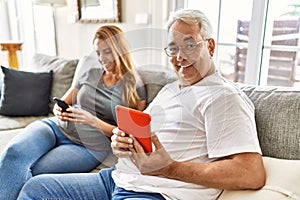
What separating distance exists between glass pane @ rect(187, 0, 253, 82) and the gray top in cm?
94

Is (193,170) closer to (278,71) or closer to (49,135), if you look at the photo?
(49,135)

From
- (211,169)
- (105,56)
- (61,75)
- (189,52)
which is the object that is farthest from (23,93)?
(211,169)

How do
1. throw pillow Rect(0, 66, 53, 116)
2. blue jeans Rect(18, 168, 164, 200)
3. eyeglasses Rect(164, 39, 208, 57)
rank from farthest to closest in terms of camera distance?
throw pillow Rect(0, 66, 53, 116)
blue jeans Rect(18, 168, 164, 200)
eyeglasses Rect(164, 39, 208, 57)

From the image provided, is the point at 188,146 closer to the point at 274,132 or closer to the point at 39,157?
the point at 274,132

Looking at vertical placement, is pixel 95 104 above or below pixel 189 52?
below

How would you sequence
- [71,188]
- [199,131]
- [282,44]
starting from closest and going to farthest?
[199,131] < [71,188] < [282,44]

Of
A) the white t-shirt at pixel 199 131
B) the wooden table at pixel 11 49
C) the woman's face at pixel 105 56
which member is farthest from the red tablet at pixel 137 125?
the wooden table at pixel 11 49

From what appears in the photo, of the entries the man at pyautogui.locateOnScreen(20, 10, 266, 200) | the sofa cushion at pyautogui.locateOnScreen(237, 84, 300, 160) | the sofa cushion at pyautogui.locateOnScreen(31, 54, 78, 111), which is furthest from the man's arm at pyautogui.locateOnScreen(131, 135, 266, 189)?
the sofa cushion at pyautogui.locateOnScreen(31, 54, 78, 111)

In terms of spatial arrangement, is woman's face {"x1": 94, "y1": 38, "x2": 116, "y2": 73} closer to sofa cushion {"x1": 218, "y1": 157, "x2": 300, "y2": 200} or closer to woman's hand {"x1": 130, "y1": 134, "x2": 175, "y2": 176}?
woman's hand {"x1": 130, "y1": 134, "x2": 175, "y2": 176}

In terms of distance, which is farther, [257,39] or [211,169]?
[257,39]

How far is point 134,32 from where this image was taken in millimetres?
999

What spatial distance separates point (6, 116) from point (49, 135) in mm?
861

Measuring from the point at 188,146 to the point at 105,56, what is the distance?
50cm

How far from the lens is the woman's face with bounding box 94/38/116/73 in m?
1.17
